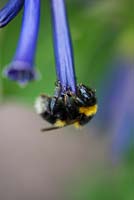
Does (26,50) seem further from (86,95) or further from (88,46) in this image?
(88,46)

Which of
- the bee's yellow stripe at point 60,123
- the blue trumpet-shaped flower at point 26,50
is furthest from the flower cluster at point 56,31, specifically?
the bee's yellow stripe at point 60,123

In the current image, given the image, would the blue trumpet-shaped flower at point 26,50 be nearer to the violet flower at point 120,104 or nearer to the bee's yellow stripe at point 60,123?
the bee's yellow stripe at point 60,123

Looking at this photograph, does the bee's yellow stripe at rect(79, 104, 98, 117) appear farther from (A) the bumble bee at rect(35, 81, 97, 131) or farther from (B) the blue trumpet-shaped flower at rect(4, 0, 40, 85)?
(B) the blue trumpet-shaped flower at rect(4, 0, 40, 85)

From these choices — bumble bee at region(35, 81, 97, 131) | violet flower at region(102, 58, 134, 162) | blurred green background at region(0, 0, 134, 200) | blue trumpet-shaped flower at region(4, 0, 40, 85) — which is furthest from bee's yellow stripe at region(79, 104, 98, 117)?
violet flower at region(102, 58, 134, 162)

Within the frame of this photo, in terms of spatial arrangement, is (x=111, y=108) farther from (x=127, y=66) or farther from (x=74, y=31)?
(x=74, y=31)

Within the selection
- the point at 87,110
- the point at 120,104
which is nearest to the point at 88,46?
the point at 120,104
